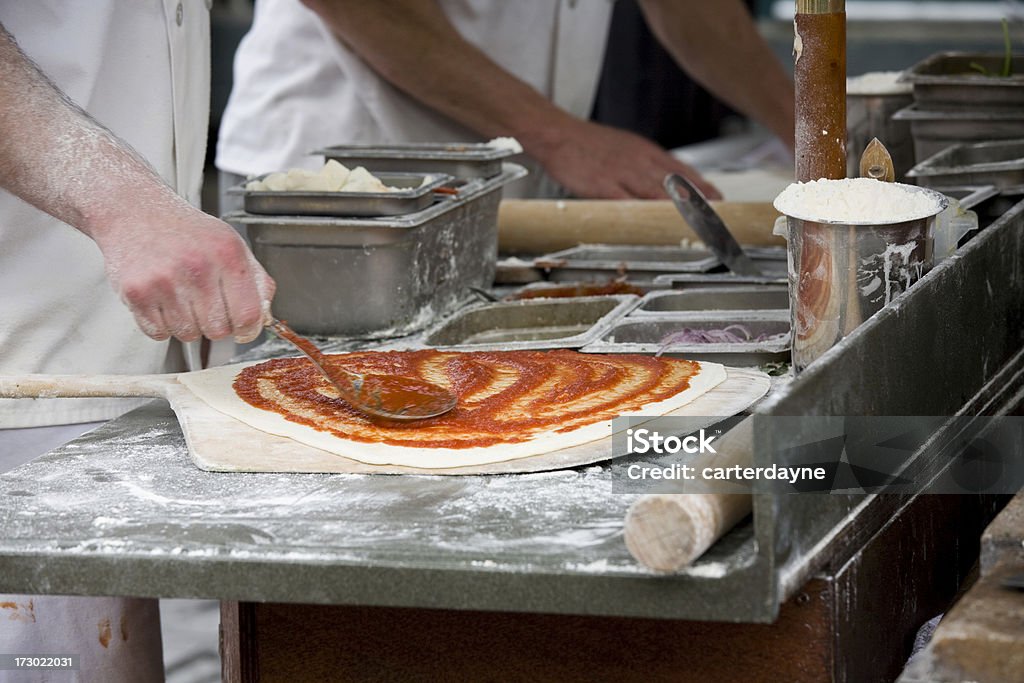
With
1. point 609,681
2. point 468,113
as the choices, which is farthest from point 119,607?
point 468,113

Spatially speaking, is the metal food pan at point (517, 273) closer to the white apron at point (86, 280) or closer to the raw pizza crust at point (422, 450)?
the white apron at point (86, 280)

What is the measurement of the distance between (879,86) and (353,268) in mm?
1502

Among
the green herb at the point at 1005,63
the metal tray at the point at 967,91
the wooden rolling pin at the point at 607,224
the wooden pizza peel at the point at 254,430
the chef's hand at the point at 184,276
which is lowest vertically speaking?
the wooden pizza peel at the point at 254,430

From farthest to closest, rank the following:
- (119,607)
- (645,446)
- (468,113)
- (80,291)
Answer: (468,113) < (80,291) < (119,607) < (645,446)

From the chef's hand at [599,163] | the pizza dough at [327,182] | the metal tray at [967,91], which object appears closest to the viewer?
the pizza dough at [327,182]

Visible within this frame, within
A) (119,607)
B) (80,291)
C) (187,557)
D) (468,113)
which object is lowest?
(119,607)

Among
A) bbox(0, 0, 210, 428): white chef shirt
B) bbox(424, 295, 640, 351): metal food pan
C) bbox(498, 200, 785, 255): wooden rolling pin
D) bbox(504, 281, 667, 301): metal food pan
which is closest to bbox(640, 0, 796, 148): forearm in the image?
bbox(498, 200, 785, 255): wooden rolling pin

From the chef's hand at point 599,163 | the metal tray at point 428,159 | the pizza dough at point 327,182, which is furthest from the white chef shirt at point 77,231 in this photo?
the chef's hand at point 599,163

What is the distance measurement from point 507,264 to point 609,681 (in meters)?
1.33

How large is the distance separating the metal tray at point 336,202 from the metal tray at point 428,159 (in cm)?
30

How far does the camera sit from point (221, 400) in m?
1.74

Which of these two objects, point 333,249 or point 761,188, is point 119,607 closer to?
point 333,249

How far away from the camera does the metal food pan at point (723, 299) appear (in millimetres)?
2279

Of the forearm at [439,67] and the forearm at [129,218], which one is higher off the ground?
the forearm at [439,67]
